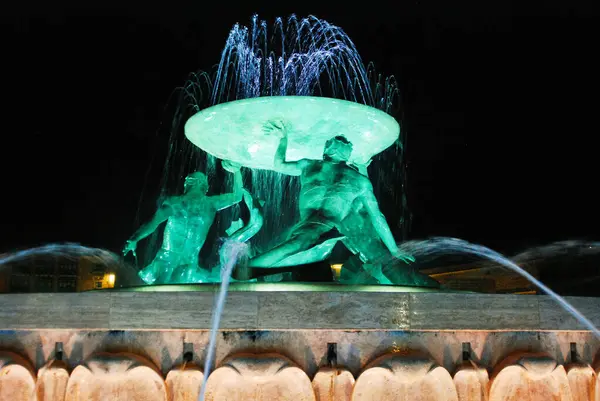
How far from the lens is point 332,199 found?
7.95 metres

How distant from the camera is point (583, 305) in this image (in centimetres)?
575

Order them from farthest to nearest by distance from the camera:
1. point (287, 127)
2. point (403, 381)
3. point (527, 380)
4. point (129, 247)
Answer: point (129, 247) → point (287, 127) → point (527, 380) → point (403, 381)

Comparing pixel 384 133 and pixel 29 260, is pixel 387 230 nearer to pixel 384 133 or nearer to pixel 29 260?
pixel 384 133

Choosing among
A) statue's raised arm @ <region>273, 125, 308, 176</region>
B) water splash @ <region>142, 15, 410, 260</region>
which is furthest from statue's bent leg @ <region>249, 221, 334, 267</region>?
water splash @ <region>142, 15, 410, 260</region>

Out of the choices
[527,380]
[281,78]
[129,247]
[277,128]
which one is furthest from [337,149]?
[281,78]

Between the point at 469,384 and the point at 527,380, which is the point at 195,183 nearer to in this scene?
the point at 469,384

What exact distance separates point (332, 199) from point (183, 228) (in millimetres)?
2785

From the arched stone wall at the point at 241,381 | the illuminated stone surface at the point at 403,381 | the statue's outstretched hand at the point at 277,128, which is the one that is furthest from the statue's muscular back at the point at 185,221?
the illuminated stone surface at the point at 403,381

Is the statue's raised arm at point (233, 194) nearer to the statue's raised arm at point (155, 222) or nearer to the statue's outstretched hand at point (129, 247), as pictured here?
the statue's raised arm at point (155, 222)

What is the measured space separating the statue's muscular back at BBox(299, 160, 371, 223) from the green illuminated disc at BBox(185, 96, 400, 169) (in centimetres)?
83

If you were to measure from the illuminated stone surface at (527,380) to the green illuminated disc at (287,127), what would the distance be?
166 inches

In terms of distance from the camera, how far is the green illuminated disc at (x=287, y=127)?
8.45 meters

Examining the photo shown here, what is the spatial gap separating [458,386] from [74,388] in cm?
307

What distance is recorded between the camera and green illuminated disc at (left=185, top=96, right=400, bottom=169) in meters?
8.45
